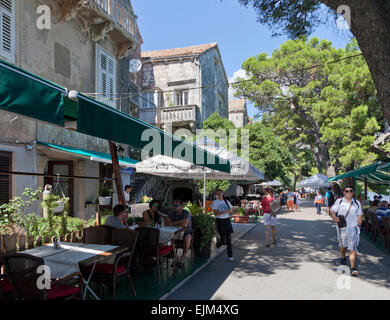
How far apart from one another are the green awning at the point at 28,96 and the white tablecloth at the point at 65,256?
1835mm

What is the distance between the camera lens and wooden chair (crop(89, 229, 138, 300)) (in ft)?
15.7

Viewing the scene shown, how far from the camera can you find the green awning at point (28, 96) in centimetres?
281

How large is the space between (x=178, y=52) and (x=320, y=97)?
12.1 metres

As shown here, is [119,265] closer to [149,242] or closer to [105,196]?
[149,242]

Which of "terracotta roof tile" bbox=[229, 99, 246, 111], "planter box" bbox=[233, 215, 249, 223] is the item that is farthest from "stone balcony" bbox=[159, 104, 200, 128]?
"terracotta roof tile" bbox=[229, 99, 246, 111]

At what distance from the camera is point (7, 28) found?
966 centimetres

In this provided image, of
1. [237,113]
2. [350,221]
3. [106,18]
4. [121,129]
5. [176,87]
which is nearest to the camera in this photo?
[121,129]

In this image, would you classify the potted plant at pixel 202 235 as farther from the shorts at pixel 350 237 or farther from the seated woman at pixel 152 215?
the shorts at pixel 350 237

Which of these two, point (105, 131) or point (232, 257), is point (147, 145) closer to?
point (105, 131)

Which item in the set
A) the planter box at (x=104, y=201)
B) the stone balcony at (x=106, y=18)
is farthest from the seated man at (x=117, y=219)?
the stone balcony at (x=106, y=18)

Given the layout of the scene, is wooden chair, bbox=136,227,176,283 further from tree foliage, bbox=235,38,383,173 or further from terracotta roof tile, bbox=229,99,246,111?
terracotta roof tile, bbox=229,99,246,111

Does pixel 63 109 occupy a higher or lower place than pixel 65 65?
lower

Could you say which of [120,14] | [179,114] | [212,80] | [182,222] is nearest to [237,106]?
[212,80]
